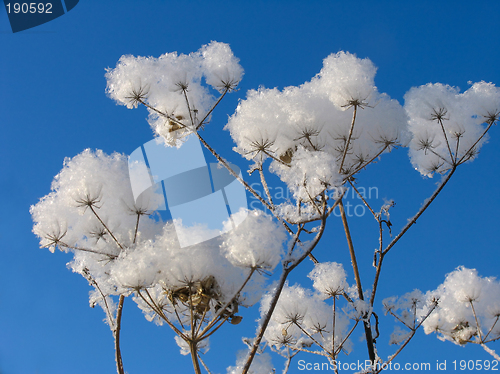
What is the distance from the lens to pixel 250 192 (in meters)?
2.31

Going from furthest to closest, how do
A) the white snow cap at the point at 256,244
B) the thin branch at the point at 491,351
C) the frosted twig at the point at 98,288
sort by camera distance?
1. the thin branch at the point at 491,351
2. the frosted twig at the point at 98,288
3. the white snow cap at the point at 256,244

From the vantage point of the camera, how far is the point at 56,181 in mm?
2348

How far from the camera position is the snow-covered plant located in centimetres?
199

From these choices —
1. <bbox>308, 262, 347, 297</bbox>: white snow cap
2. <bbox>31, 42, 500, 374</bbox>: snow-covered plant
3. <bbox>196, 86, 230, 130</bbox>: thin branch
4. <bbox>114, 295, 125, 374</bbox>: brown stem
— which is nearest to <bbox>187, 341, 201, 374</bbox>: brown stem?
<bbox>31, 42, 500, 374</bbox>: snow-covered plant

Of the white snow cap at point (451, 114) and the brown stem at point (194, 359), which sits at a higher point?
the white snow cap at point (451, 114)

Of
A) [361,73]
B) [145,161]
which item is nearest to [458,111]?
[361,73]

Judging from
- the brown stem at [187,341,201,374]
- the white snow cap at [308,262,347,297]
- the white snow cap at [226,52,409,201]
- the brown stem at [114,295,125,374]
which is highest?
the white snow cap at [226,52,409,201]

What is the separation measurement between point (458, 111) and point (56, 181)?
289 cm

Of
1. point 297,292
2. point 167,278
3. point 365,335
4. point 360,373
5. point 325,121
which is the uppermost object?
point 325,121

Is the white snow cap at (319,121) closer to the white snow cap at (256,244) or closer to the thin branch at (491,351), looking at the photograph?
the white snow cap at (256,244)

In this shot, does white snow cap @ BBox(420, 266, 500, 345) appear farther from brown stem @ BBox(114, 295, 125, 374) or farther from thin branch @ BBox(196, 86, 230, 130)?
brown stem @ BBox(114, 295, 125, 374)

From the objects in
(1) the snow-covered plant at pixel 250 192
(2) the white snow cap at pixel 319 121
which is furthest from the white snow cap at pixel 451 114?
(2) the white snow cap at pixel 319 121

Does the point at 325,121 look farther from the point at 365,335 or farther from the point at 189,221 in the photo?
the point at 365,335

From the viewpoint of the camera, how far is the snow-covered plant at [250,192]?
1.99m
